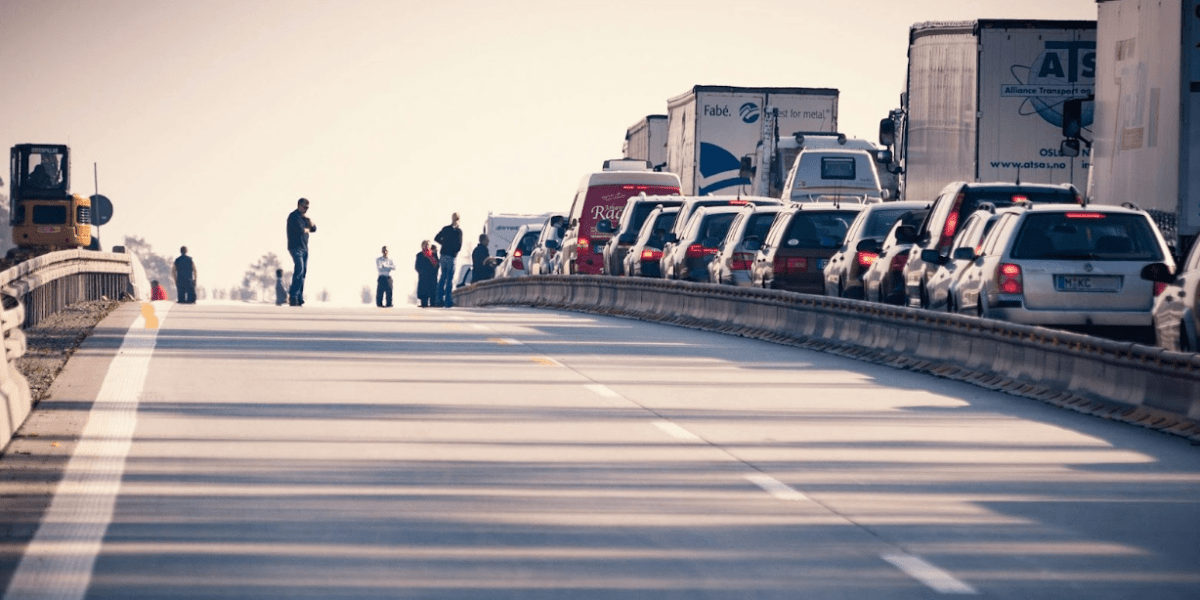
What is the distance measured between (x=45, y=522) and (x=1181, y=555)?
4.98 m

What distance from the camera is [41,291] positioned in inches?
971

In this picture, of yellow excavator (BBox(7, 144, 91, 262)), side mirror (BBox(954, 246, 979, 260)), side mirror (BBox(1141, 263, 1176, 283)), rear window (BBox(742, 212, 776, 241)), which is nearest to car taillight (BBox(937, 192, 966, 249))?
side mirror (BBox(954, 246, 979, 260))

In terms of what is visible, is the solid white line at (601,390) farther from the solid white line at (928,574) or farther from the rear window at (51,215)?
the rear window at (51,215)

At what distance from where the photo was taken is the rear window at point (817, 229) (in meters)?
27.9

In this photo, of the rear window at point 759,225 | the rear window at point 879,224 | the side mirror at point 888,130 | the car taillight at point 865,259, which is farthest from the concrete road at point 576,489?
the side mirror at point 888,130

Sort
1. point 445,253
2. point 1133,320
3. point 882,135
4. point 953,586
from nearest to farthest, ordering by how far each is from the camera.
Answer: point 953,586 → point 1133,320 → point 882,135 → point 445,253

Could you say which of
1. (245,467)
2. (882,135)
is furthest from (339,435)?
(882,135)

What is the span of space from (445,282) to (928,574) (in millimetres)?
40586

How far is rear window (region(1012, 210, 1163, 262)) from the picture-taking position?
62.6ft

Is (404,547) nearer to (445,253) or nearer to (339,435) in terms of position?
(339,435)

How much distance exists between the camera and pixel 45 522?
9.27m

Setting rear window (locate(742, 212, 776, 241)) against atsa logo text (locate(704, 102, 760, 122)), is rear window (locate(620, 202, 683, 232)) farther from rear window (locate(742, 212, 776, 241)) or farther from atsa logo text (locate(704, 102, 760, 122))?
atsa logo text (locate(704, 102, 760, 122))

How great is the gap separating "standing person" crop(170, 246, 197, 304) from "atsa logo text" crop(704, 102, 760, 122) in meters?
14.1

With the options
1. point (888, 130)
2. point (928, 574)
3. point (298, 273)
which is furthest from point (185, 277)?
point (928, 574)
